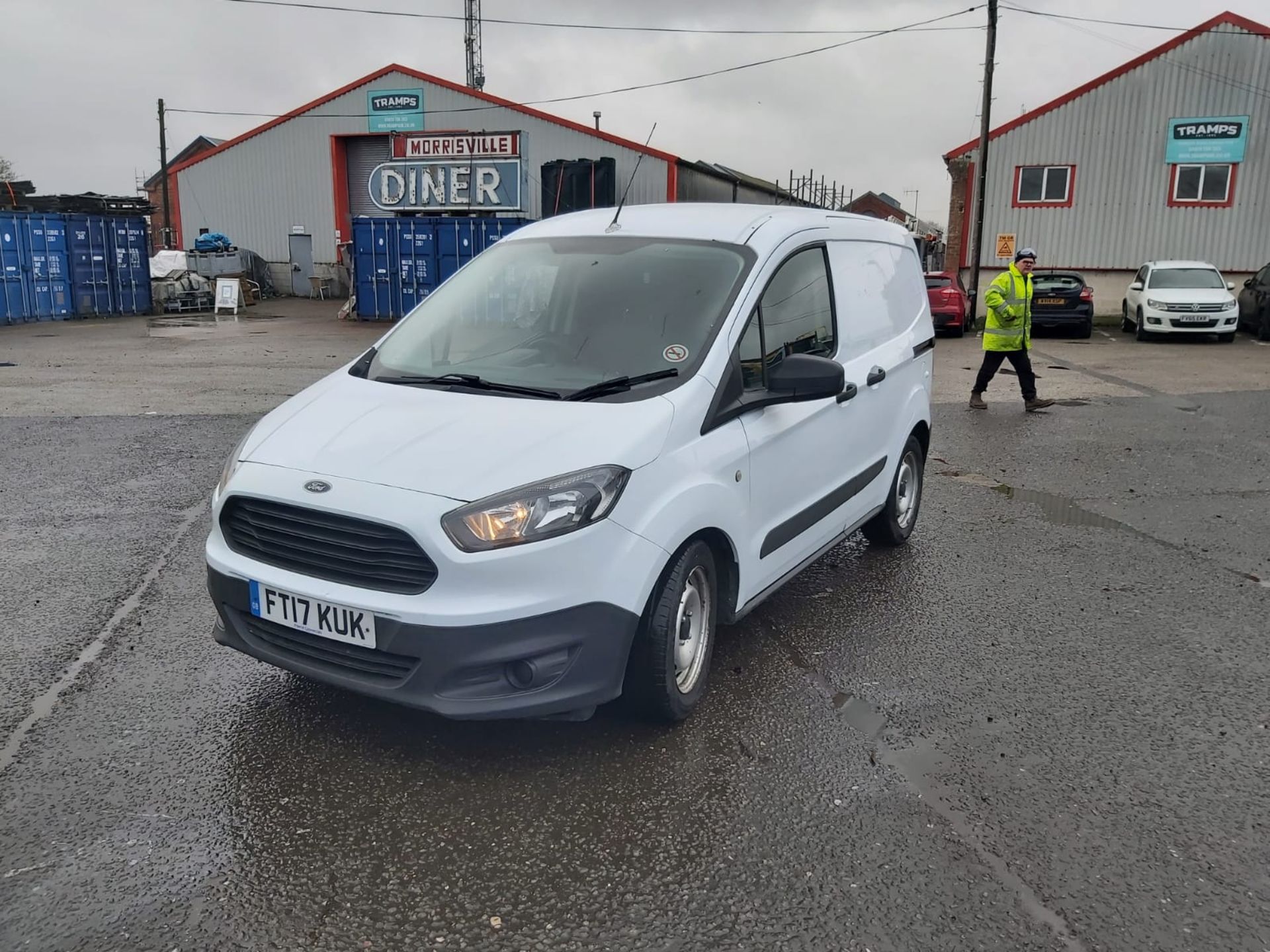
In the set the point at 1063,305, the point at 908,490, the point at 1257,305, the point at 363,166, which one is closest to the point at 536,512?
the point at 908,490

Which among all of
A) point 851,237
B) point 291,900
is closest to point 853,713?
point 291,900

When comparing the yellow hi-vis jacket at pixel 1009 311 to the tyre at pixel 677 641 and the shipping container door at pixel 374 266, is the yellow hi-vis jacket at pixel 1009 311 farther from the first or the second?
the shipping container door at pixel 374 266

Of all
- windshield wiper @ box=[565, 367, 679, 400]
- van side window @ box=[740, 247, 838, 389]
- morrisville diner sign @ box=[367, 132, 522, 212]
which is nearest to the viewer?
windshield wiper @ box=[565, 367, 679, 400]

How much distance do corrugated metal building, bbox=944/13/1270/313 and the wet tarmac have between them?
24906mm

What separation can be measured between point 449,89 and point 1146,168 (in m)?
21.0

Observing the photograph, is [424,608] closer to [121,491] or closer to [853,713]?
[853,713]

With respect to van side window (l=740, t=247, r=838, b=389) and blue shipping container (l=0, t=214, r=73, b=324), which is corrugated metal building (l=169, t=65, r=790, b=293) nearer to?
blue shipping container (l=0, t=214, r=73, b=324)

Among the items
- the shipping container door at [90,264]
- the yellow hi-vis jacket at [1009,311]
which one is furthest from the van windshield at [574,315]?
the shipping container door at [90,264]

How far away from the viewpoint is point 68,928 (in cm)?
268

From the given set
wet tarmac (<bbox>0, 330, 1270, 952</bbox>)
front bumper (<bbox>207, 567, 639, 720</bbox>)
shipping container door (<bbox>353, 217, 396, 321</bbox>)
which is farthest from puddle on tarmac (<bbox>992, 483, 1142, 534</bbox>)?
shipping container door (<bbox>353, 217, 396, 321</bbox>)

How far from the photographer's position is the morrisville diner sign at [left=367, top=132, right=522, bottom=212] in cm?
3281

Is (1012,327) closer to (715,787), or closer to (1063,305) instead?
(715,787)

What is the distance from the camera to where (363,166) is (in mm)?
35969

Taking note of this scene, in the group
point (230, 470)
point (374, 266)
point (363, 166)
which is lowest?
point (230, 470)
